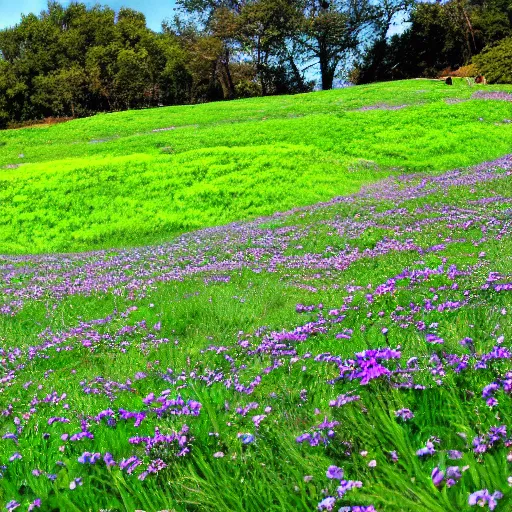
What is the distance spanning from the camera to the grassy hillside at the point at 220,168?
23672 millimetres

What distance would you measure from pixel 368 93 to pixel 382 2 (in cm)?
3923

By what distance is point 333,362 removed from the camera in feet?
11.6

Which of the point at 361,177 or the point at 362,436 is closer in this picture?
the point at 362,436

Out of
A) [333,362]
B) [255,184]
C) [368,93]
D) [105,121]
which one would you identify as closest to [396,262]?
[333,362]

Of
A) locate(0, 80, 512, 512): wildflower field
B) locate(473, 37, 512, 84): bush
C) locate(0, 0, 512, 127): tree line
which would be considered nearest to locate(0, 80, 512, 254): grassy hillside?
locate(0, 80, 512, 512): wildflower field

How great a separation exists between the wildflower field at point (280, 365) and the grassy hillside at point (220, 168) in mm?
3918

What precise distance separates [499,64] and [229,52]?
152 feet

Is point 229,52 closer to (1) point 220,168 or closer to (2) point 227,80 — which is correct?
(2) point 227,80

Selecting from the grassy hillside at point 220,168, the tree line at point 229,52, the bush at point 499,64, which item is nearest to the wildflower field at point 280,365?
the grassy hillside at point 220,168

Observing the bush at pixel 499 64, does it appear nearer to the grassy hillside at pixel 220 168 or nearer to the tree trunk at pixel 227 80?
the grassy hillside at pixel 220 168

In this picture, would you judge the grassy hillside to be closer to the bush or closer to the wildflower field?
the wildflower field

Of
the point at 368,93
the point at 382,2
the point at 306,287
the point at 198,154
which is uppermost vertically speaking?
the point at 382,2

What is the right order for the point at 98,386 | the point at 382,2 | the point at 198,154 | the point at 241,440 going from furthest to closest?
the point at 382,2
the point at 198,154
the point at 98,386
the point at 241,440

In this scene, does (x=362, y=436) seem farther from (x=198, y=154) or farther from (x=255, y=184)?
(x=198, y=154)
